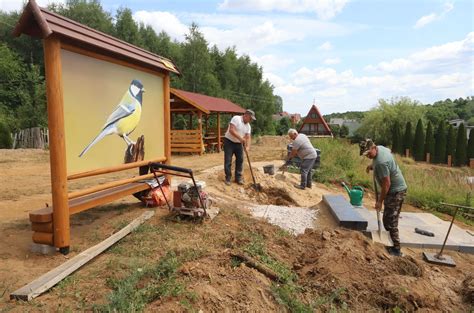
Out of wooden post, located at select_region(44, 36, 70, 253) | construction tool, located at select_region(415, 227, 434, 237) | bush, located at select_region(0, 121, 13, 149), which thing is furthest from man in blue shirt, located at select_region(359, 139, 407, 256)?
bush, located at select_region(0, 121, 13, 149)

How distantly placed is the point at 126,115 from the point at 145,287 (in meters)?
2.89

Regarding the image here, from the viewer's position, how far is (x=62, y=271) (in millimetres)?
3197

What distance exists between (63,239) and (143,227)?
105cm

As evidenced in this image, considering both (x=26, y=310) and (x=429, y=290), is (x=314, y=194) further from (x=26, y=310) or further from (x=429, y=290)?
(x=26, y=310)

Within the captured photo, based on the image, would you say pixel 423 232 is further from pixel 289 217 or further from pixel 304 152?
pixel 304 152

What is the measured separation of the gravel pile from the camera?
5.72 metres

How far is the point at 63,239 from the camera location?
3.80 meters

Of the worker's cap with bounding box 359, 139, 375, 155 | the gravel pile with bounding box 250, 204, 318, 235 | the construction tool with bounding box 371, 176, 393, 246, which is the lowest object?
the construction tool with bounding box 371, 176, 393, 246

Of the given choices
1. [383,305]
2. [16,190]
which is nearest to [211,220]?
[383,305]

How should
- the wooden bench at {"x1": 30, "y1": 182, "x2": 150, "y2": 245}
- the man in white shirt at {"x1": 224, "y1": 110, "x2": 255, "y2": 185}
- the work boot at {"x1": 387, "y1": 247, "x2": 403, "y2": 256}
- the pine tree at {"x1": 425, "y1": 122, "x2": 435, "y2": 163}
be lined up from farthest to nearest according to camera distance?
the pine tree at {"x1": 425, "y1": 122, "x2": 435, "y2": 163}, the man in white shirt at {"x1": 224, "y1": 110, "x2": 255, "y2": 185}, the work boot at {"x1": 387, "y1": 247, "x2": 403, "y2": 256}, the wooden bench at {"x1": 30, "y1": 182, "x2": 150, "y2": 245}

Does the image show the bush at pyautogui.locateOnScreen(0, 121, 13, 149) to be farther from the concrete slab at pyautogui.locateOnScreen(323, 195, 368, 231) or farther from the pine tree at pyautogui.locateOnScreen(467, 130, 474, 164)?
the pine tree at pyautogui.locateOnScreen(467, 130, 474, 164)

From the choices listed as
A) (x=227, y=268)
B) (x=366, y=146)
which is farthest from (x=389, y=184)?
(x=227, y=268)

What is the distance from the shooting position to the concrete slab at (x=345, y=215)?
5.68 meters

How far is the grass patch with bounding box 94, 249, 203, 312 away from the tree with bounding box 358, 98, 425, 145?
4022cm
